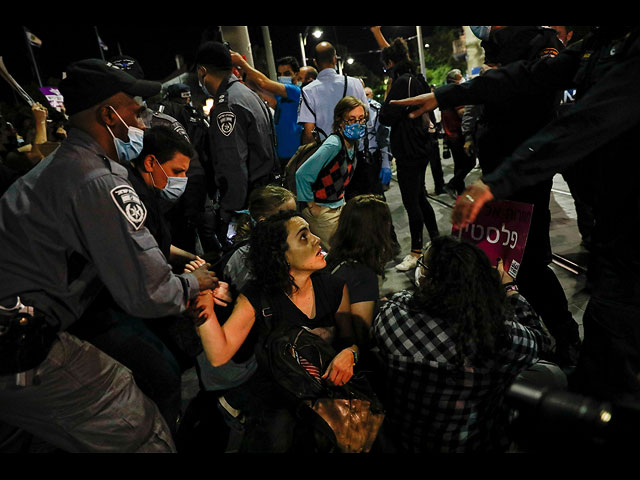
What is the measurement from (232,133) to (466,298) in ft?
8.59

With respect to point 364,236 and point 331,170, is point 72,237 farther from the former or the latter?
point 331,170

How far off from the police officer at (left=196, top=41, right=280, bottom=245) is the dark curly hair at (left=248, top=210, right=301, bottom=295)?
5.01 feet

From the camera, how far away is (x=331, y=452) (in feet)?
5.88

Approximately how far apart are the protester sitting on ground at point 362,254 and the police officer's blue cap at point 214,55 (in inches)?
78.7

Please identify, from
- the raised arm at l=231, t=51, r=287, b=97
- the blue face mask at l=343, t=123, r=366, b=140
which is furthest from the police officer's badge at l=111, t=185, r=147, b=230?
the raised arm at l=231, t=51, r=287, b=97

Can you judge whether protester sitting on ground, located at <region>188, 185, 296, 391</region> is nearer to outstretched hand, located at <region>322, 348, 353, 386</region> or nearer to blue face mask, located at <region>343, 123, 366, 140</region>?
outstretched hand, located at <region>322, 348, 353, 386</region>

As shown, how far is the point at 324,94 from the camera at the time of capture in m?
4.38

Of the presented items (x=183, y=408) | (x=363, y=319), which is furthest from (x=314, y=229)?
(x=183, y=408)

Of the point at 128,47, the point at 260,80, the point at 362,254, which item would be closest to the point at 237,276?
the point at 362,254

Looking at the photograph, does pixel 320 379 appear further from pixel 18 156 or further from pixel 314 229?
pixel 18 156

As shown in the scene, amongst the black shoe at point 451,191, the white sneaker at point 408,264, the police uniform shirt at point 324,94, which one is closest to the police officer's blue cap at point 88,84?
the police uniform shirt at point 324,94

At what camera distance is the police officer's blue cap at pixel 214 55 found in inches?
146

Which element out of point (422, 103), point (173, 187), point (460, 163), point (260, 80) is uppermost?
point (260, 80)

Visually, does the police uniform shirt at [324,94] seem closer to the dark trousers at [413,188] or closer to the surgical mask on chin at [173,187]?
the dark trousers at [413,188]
